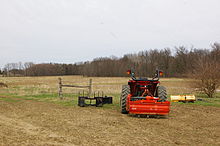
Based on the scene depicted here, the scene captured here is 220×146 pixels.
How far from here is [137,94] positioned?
1094cm

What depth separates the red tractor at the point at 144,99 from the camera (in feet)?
29.3

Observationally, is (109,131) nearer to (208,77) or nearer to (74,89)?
(208,77)

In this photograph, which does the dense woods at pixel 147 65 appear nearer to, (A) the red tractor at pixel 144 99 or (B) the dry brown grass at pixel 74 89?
(B) the dry brown grass at pixel 74 89

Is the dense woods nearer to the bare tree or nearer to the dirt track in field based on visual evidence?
the bare tree

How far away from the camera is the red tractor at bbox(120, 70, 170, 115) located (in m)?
8.94

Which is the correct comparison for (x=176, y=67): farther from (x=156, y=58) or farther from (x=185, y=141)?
→ (x=185, y=141)

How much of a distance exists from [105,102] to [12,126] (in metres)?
6.16

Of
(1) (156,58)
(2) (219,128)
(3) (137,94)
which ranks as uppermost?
(1) (156,58)

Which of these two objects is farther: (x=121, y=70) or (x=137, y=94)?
(x=121, y=70)

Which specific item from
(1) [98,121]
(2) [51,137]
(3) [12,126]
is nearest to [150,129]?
(1) [98,121]

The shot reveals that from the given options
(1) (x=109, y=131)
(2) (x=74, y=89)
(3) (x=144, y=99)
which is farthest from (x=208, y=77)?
(2) (x=74, y=89)

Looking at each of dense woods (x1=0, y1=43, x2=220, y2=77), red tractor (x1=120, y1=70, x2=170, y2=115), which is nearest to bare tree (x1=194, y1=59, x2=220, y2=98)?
red tractor (x1=120, y1=70, x2=170, y2=115)

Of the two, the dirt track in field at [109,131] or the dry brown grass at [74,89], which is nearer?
the dirt track in field at [109,131]

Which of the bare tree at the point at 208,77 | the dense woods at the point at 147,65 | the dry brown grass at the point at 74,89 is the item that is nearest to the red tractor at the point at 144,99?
the bare tree at the point at 208,77
